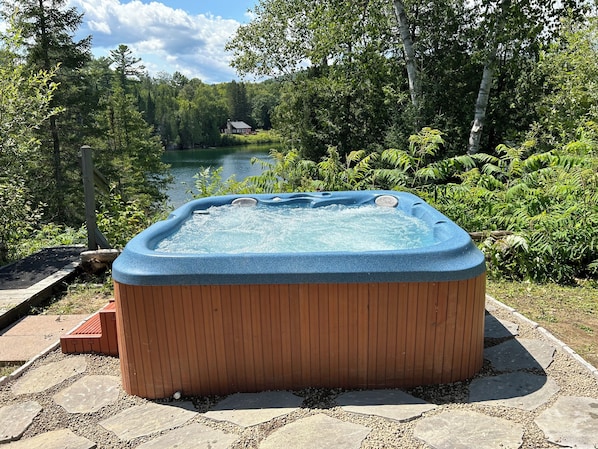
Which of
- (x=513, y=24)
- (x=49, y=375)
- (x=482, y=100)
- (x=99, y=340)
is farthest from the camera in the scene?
(x=482, y=100)

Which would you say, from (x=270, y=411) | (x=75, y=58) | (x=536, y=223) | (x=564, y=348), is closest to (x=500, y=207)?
(x=536, y=223)

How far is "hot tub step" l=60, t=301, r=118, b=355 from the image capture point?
278cm

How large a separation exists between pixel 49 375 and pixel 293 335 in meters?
1.45

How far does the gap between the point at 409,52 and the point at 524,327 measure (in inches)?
267

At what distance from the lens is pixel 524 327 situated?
305 centimetres

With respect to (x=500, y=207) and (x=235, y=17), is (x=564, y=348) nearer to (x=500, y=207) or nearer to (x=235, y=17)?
(x=500, y=207)

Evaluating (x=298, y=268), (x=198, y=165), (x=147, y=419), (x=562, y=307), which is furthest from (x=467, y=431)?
(x=198, y=165)

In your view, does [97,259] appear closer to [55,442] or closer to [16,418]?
[16,418]

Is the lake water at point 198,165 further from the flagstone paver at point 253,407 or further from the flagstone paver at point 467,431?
the flagstone paver at point 467,431

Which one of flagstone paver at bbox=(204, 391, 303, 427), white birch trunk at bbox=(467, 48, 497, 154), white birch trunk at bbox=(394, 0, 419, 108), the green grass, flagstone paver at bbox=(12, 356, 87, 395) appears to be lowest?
the green grass

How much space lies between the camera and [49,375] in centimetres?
259

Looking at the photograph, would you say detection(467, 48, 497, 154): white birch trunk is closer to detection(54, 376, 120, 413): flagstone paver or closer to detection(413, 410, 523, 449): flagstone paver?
detection(413, 410, 523, 449): flagstone paver

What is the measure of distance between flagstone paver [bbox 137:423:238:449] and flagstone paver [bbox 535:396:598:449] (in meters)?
1.37

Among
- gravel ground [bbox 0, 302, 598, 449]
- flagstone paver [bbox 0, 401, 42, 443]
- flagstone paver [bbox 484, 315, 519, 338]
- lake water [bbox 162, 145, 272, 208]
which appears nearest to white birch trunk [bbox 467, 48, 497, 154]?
flagstone paver [bbox 484, 315, 519, 338]
